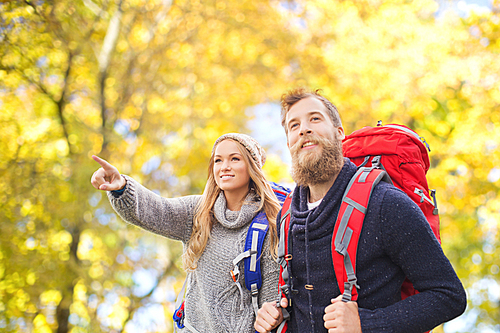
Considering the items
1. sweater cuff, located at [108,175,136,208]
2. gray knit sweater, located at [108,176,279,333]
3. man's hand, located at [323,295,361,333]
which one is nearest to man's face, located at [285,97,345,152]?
man's hand, located at [323,295,361,333]

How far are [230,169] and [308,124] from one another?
89cm

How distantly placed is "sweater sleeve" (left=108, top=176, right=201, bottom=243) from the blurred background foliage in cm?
435

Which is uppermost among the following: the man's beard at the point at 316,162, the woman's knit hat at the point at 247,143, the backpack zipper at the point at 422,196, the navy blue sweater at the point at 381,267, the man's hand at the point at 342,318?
the woman's knit hat at the point at 247,143

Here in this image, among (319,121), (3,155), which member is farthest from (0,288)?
(319,121)

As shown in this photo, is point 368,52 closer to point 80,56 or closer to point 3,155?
point 80,56

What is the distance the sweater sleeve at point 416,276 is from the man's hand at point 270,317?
0.41 m

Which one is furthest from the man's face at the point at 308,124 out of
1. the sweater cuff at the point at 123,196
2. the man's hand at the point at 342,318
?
the sweater cuff at the point at 123,196

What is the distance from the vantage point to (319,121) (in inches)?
73.7

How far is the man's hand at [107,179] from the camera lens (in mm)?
2172

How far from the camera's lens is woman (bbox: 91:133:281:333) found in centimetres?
230

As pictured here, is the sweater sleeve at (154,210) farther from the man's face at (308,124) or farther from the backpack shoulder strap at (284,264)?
the man's face at (308,124)

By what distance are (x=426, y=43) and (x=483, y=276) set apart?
5.59 m

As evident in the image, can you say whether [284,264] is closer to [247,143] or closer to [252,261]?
[252,261]

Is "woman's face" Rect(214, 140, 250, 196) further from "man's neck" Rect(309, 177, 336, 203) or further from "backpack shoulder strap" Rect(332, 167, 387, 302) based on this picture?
"backpack shoulder strap" Rect(332, 167, 387, 302)
